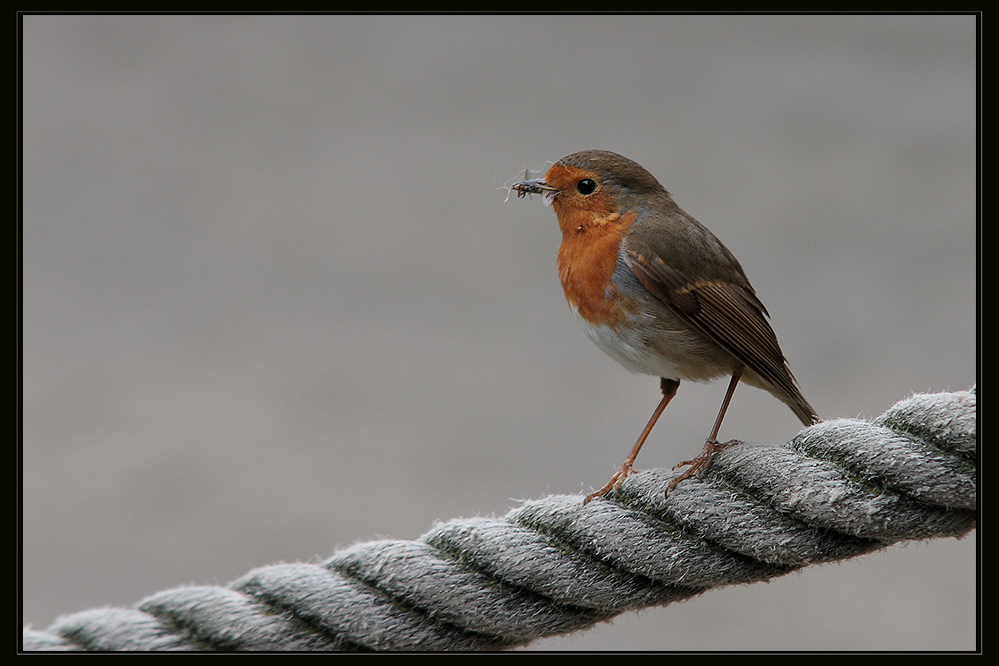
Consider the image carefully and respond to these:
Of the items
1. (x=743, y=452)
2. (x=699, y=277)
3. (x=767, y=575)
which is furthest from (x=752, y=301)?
(x=767, y=575)

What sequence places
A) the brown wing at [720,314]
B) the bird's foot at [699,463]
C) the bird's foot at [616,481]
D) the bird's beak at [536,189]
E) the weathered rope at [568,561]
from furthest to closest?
1. the bird's beak at [536,189]
2. the brown wing at [720,314]
3. the bird's foot at [616,481]
4. the bird's foot at [699,463]
5. the weathered rope at [568,561]

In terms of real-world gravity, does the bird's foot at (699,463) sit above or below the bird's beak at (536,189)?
below

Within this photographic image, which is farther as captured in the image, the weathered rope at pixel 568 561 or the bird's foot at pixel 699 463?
the bird's foot at pixel 699 463

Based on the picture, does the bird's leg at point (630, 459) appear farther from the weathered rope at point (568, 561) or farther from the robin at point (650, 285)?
the weathered rope at point (568, 561)

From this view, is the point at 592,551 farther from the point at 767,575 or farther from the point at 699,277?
the point at 699,277

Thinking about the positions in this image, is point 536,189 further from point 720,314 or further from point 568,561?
point 568,561

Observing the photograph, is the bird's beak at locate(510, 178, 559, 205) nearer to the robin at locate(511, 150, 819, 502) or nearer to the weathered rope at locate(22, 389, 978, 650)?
the robin at locate(511, 150, 819, 502)

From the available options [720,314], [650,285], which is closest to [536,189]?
[650,285]

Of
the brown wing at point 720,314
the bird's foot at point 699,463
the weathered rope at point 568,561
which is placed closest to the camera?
the weathered rope at point 568,561

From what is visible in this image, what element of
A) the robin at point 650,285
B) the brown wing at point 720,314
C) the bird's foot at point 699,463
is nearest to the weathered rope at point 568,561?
the bird's foot at point 699,463
